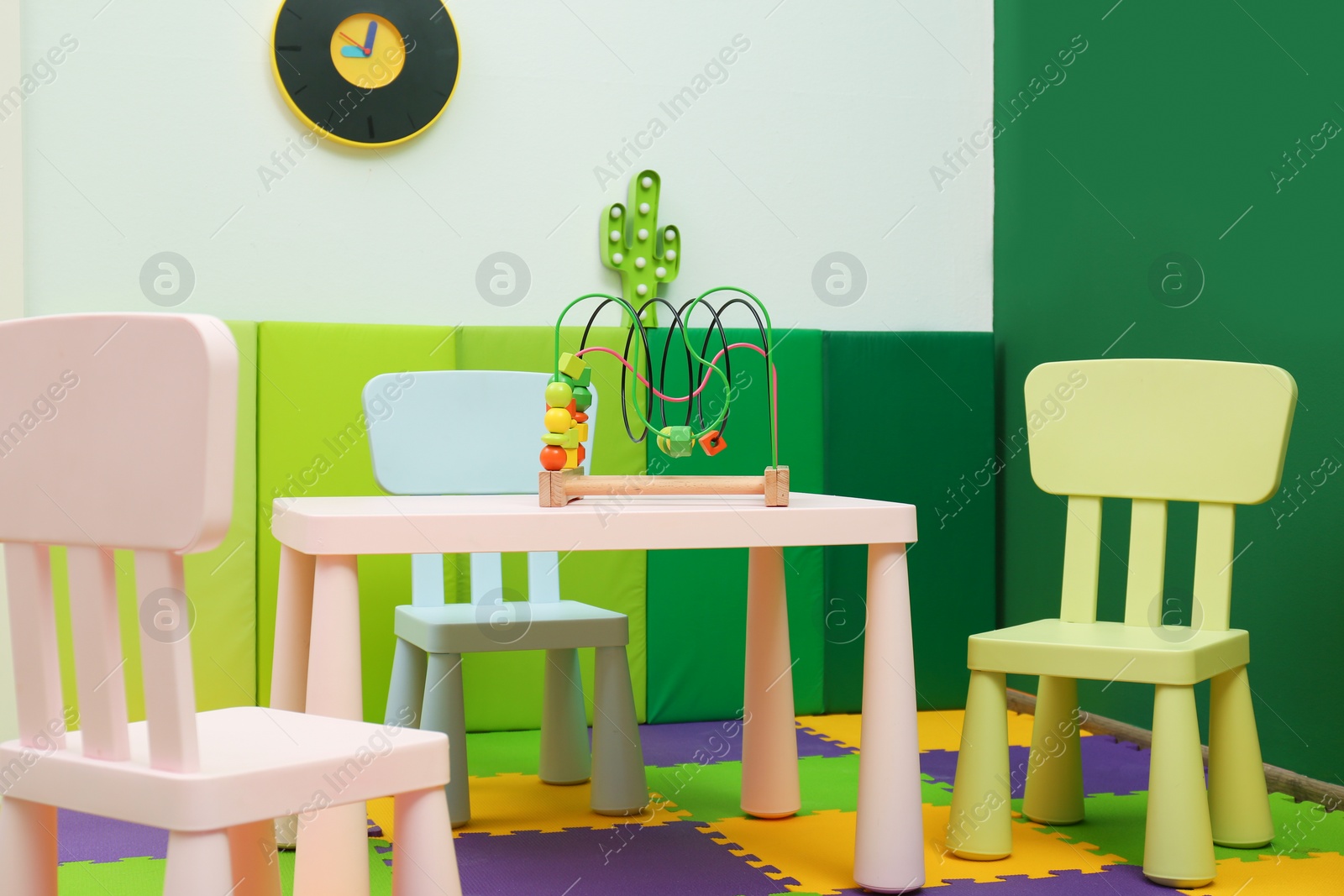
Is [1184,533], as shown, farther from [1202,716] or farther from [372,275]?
[372,275]

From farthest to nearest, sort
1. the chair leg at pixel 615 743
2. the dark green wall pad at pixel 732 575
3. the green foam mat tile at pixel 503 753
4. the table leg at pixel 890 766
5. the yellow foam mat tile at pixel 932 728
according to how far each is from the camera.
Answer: the dark green wall pad at pixel 732 575 → the yellow foam mat tile at pixel 932 728 → the green foam mat tile at pixel 503 753 → the chair leg at pixel 615 743 → the table leg at pixel 890 766

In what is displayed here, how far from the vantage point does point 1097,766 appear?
10.1ft

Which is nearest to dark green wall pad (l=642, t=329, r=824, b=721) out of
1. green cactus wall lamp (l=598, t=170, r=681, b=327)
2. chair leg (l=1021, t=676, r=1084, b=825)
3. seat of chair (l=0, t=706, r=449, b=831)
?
green cactus wall lamp (l=598, t=170, r=681, b=327)

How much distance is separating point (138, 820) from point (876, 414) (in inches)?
109

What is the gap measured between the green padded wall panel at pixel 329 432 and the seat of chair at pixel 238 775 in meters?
1.82

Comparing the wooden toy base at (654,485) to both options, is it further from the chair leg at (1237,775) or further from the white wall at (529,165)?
the white wall at (529,165)

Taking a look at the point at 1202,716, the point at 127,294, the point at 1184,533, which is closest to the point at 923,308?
the point at 1184,533

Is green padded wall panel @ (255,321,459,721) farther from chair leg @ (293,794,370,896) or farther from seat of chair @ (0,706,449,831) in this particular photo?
seat of chair @ (0,706,449,831)

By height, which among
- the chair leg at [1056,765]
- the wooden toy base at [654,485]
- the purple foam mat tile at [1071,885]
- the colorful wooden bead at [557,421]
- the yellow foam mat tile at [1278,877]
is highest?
the colorful wooden bead at [557,421]

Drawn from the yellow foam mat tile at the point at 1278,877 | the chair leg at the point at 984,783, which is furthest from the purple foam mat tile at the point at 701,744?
the yellow foam mat tile at the point at 1278,877

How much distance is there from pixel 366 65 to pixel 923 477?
1941mm

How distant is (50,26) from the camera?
10.5 ft

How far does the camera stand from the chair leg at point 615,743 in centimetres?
258

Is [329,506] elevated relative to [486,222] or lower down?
lower down
